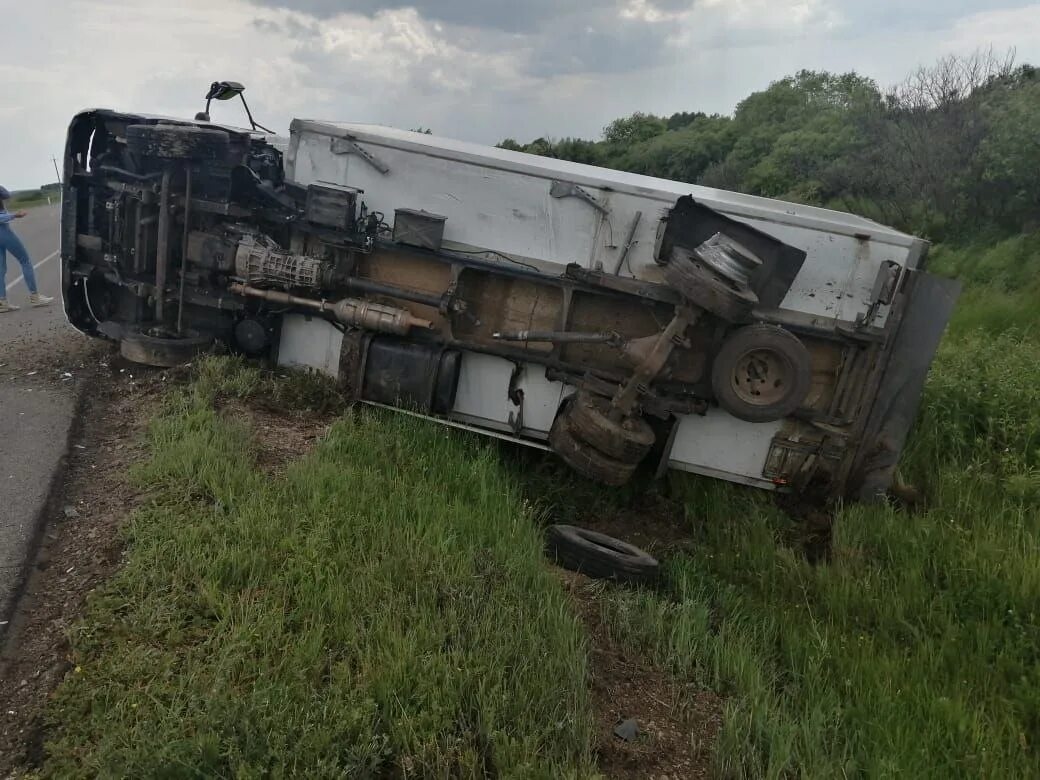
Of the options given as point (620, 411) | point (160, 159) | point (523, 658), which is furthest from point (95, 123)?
point (523, 658)

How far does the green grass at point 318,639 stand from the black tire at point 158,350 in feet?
4.63

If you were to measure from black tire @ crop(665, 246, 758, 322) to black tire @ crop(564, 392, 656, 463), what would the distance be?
0.86m

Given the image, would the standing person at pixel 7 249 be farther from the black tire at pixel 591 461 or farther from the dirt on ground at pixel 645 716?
the dirt on ground at pixel 645 716

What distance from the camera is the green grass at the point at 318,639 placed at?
2.56m

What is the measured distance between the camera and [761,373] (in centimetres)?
509

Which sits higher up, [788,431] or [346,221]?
[346,221]

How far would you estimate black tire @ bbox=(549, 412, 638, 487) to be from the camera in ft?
16.5

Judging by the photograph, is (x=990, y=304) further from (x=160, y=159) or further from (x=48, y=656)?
(x=48, y=656)

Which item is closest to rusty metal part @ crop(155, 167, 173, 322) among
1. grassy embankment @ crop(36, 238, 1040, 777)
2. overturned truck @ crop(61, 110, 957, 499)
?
overturned truck @ crop(61, 110, 957, 499)

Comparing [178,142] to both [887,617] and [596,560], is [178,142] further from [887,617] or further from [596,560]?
[887,617]

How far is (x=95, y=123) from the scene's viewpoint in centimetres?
573

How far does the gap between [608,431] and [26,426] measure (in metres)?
3.46

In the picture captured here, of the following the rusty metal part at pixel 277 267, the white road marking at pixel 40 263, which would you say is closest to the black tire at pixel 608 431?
the rusty metal part at pixel 277 267

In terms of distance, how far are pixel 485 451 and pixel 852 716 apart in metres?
2.50
